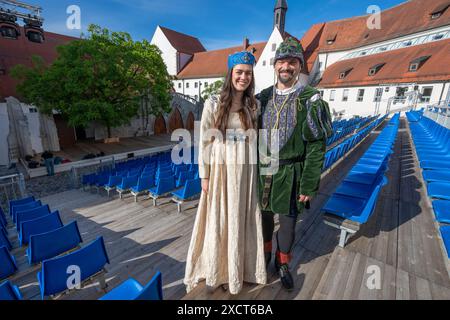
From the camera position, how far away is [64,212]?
5.55 meters

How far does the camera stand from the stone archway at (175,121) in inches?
925

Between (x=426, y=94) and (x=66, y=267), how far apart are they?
28.0 metres

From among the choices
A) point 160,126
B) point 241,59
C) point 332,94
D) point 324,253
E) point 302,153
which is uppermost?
point 332,94

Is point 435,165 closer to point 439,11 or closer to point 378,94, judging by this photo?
point 378,94

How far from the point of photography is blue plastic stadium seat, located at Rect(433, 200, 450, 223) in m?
2.40

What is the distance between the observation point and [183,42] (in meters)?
40.7

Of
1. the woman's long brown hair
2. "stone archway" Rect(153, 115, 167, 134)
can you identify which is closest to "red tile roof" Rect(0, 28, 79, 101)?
"stone archway" Rect(153, 115, 167, 134)

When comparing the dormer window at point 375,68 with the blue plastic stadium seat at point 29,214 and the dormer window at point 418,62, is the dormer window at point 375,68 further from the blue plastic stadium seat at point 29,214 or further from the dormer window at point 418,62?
the blue plastic stadium seat at point 29,214

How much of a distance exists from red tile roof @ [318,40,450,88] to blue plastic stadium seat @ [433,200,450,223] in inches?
898

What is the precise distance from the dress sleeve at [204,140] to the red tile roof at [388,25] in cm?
3224

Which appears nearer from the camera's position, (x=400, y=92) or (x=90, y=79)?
(x=90, y=79)

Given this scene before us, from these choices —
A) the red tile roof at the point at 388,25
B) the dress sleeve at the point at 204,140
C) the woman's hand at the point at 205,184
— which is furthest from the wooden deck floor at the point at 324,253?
the red tile roof at the point at 388,25

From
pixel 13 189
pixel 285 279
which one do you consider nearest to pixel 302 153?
pixel 285 279
